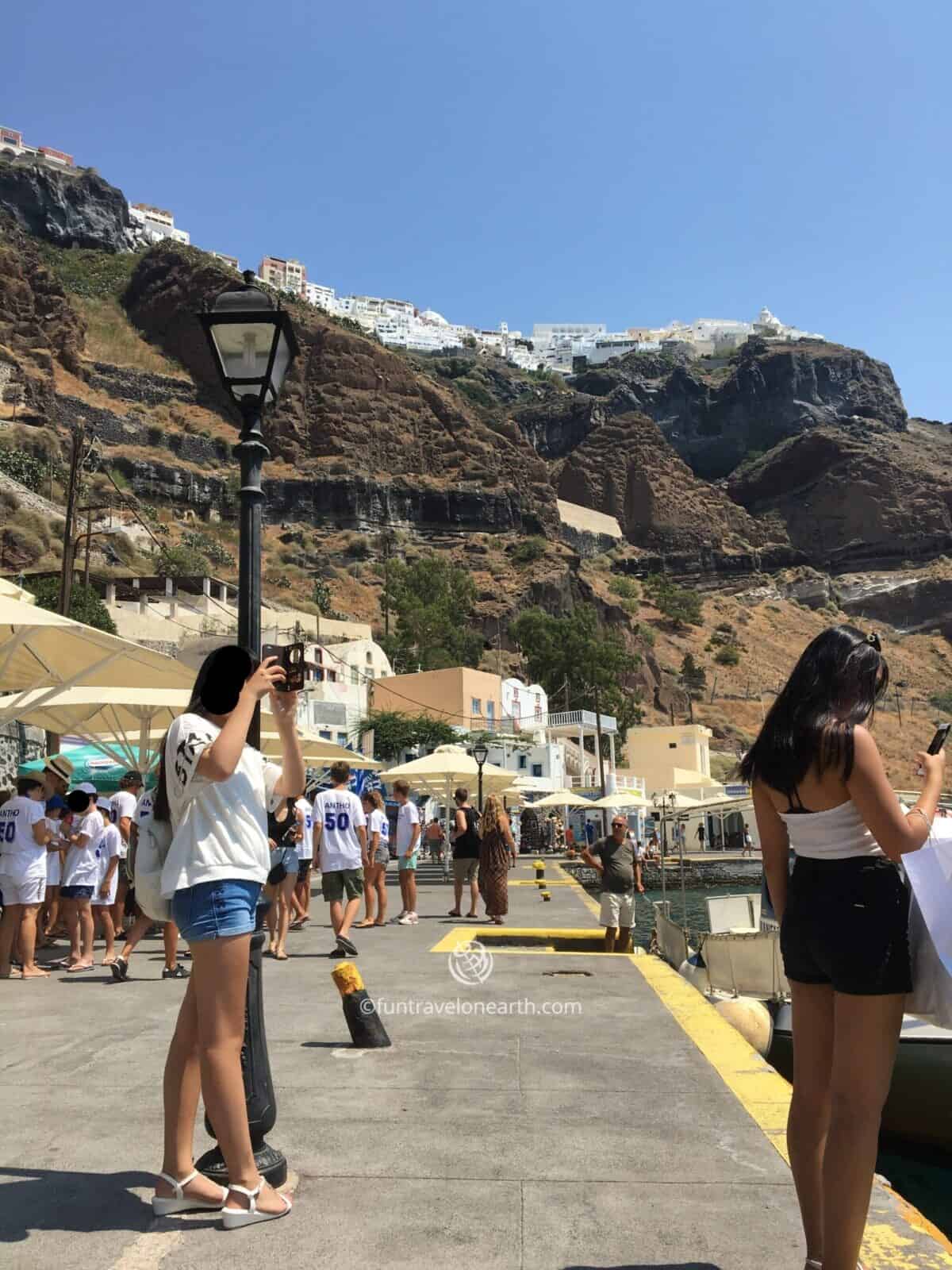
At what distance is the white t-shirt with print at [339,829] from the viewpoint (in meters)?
9.30

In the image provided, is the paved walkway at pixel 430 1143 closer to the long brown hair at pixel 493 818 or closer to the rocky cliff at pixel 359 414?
the long brown hair at pixel 493 818

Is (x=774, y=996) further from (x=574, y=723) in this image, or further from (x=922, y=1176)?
(x=574, y=723)

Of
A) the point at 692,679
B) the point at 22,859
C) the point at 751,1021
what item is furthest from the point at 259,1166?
the point at 692,679

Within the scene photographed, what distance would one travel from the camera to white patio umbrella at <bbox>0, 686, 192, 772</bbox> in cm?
881

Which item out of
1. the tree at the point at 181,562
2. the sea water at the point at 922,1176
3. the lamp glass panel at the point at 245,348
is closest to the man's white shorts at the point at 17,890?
the lamp glass panel at the point at 245,348

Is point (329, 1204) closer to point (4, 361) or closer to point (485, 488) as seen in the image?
point (4, 361)

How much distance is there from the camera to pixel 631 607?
11150 cm

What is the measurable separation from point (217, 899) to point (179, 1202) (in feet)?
3.12

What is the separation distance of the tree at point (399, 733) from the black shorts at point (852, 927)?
4052 centimetres

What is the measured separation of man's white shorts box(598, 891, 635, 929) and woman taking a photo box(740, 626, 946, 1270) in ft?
25.7

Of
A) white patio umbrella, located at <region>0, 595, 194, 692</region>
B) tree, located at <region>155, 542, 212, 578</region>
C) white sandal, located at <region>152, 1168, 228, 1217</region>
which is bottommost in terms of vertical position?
white sandal, located at <region>152, 1168, 228, 1217</region>

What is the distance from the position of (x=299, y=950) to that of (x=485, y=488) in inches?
3973

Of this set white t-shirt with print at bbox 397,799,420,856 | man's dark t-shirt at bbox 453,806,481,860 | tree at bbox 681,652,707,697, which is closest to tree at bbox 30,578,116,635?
man's dark t-shirt at bbox 453,806,481,860

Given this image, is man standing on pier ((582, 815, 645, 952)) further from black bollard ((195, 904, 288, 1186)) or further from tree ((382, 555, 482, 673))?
tree ((382, 555, 482, 673))
